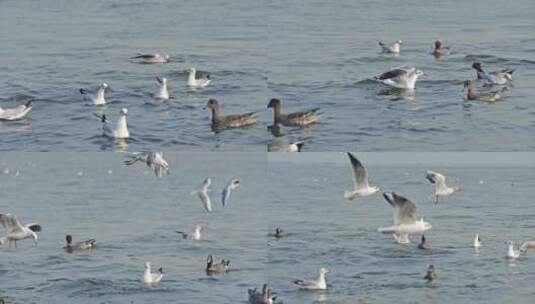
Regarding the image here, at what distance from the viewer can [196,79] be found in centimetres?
1595

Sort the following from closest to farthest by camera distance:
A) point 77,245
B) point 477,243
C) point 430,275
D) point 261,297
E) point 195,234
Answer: point 261,297 < point 430,275 < point 77,245 < point 477,243 < point 195,234

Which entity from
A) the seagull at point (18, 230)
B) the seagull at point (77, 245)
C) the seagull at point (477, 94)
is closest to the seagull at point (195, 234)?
the seagull at point (77, 245)

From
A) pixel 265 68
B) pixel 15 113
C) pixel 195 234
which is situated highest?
pixel 265 68

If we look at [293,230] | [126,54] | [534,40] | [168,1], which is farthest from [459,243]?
[168,1]

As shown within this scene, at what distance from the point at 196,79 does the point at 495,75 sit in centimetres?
363

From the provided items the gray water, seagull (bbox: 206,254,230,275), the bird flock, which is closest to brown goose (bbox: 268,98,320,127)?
the bird flock

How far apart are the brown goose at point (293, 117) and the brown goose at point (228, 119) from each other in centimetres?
27

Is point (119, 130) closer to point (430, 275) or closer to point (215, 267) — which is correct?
point (215, 267)

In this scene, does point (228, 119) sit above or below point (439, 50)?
below

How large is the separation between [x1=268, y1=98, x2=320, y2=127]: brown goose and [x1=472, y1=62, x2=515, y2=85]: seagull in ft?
7.91

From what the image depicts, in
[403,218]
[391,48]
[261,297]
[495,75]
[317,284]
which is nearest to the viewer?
[261,297]

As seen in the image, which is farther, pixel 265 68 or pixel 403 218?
pixel 265 68

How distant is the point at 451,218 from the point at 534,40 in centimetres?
284

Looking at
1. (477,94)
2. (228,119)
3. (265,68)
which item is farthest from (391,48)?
(228,119)
